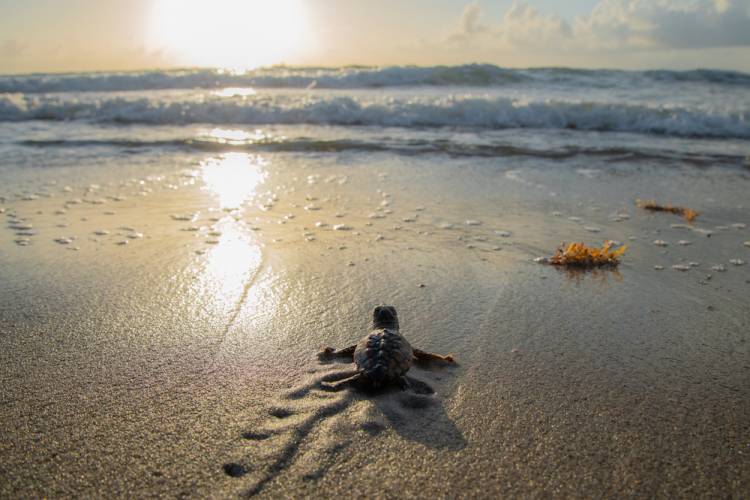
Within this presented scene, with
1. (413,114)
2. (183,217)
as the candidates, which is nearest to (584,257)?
(183,217)

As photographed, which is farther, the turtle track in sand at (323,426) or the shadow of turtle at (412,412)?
the shadow of turtle at (412,412)

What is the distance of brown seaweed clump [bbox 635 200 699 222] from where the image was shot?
17.2ft

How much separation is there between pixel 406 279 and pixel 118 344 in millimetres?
1861

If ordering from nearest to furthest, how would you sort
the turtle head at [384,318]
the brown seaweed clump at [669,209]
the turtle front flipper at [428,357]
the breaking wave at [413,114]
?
the turtle front flipper at [428,357], the turtle head at [384,318], the brown seaweed clump at [669,209], the breaking wave at [413,114]

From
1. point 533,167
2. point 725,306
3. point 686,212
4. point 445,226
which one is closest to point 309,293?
point 445,226

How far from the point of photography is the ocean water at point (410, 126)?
29.7 ft

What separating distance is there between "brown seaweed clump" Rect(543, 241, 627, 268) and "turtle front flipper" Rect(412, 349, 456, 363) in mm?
1814

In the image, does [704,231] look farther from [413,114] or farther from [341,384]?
[413,114]

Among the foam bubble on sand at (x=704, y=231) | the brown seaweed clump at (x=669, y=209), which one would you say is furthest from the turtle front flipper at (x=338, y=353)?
the brown seaweed clump at (x=669, y=209)

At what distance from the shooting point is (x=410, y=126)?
12867 mm

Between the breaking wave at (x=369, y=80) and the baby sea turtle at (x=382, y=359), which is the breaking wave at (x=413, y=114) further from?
the baby sea turtle at (x=382, y=359)

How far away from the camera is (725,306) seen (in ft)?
10.7

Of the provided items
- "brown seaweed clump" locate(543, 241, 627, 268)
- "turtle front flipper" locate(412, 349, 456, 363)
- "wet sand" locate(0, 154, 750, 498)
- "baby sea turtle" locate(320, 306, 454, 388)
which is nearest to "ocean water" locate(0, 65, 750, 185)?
"wet sand" locate(0, 154, 750, 498)

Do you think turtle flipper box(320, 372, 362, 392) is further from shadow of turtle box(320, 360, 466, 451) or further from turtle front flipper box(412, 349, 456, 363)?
turtle front flipper box(412, 349, 456, 363)
